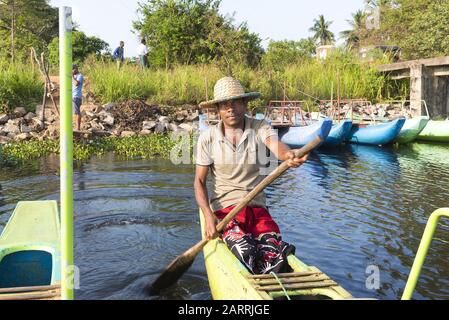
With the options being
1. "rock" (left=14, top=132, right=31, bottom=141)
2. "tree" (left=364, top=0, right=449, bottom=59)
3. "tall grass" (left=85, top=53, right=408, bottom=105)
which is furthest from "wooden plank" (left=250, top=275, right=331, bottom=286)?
"tree" (left=364, top=0, right=449, bottom=59)

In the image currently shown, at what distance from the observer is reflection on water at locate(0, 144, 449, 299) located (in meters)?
5.22

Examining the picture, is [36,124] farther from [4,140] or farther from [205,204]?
[205,204]

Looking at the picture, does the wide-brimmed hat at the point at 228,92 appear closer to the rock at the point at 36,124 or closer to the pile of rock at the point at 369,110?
the rock at the point at 36,124

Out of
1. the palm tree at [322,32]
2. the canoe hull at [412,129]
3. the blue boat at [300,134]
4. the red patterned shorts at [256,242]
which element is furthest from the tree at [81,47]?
the palm tree at [322,32]

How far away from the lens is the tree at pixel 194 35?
832 inches

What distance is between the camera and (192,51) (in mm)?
21719

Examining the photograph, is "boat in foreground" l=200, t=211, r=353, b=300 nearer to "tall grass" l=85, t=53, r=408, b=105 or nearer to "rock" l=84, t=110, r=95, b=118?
"rock" l=84, t=110, r=95, b=118

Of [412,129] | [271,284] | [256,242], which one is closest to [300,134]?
[412,129]

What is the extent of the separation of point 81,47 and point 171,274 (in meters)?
22.5

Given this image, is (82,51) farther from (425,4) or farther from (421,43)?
(425,4)

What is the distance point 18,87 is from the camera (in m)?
15.5

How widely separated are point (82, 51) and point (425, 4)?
64.6ft

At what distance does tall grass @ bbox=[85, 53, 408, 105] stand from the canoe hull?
3277mm
